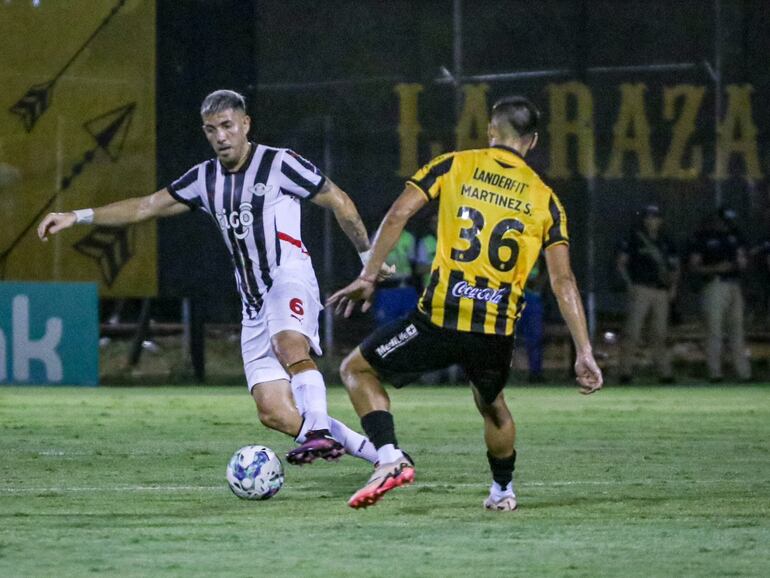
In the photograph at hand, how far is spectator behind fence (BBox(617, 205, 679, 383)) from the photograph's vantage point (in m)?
18.0

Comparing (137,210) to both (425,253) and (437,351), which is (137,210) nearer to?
(437,351)

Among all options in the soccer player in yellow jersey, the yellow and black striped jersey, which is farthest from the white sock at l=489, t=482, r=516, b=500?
the yellow and black striped jersey

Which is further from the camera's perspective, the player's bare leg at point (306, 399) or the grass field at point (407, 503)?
the player's bare leg at point (306, 399)

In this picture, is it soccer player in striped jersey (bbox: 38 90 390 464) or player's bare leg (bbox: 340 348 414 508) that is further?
soccer player in striped jersey (bbox: 38 90 390 464)

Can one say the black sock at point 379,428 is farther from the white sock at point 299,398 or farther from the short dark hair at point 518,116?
the short dark hair at point 518,116

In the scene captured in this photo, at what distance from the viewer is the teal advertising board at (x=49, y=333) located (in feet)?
56.6

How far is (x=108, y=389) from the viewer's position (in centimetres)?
1752

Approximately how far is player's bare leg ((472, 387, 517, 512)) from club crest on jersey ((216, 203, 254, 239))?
157 cm

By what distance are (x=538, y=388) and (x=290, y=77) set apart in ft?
14.0

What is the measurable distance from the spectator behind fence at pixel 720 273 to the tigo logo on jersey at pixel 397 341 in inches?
435

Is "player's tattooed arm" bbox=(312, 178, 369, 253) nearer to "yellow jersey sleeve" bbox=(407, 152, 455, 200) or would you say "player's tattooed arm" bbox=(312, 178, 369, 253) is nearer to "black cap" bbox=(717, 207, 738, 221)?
"yellow jersey sleeve" bbox=(407, 152, 455, 200)

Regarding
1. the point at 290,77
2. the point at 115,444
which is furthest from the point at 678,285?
the point at 115,444

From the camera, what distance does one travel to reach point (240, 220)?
8.57 m

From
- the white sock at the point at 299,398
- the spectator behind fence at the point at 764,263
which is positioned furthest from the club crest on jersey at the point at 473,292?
the spectator behind fence at the point at 764,263
